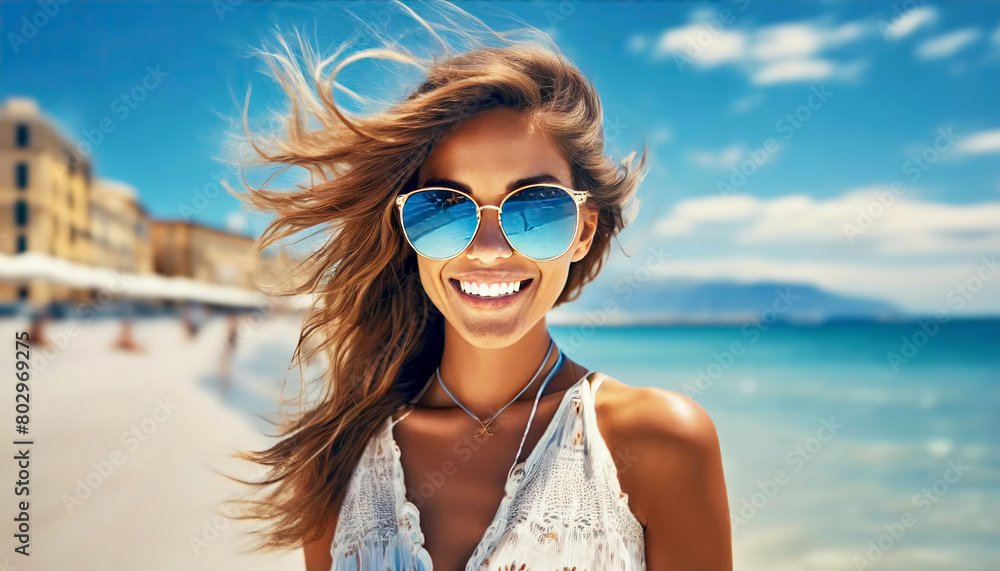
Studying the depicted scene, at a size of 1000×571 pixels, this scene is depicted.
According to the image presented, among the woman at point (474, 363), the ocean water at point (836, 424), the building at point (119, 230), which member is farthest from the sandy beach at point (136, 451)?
the building at point (119, 230)

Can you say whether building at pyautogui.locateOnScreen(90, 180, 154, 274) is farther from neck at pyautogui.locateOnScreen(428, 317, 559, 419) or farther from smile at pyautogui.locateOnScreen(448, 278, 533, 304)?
smile at pyautogui.locateOnScreen(448, 278, 533, 304)

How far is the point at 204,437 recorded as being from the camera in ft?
32.3

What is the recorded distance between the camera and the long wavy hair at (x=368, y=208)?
6.60 ft

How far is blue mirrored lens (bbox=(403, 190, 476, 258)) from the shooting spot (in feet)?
6.21

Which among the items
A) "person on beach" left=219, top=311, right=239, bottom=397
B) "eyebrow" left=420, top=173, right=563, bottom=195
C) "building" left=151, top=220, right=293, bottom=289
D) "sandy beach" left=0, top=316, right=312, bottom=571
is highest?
"building" left=151, top=220, right=293, bottom=289

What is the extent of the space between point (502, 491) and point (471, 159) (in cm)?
99

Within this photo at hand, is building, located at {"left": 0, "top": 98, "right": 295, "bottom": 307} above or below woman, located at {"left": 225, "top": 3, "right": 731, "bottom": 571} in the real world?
above

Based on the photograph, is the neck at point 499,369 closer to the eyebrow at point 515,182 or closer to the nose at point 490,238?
the nose at point 490,238

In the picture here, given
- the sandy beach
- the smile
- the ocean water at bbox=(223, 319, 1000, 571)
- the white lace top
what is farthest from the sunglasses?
the sandy beach

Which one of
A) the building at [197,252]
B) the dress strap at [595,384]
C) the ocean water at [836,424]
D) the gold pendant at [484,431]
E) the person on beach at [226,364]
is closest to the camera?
the dress strap at [595,384]

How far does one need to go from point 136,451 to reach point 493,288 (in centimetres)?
939

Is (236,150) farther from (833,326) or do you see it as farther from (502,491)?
(833,326)

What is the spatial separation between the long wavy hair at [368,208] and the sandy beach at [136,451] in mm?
1711

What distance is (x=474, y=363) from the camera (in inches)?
85.8
